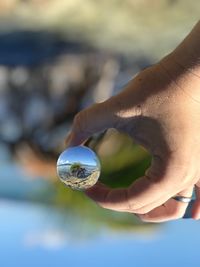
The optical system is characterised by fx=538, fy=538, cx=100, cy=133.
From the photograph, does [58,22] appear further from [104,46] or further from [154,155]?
[154,155]

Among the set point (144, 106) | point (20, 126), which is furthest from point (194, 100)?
point (20, 126)

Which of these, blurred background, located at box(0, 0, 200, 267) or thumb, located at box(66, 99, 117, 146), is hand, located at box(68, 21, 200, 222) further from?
blurred background, located at box(0, 0, 200, 267)

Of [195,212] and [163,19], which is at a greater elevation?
[163,19]

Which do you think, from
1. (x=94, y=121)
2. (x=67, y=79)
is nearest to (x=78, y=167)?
(x=94, y=121)

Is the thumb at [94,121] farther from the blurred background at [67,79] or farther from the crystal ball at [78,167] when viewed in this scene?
the blurred background at [67,79]

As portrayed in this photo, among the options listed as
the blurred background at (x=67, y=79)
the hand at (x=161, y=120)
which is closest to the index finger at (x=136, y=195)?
the hand at (x=161, y=120)

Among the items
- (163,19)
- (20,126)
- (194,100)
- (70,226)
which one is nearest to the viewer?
(194,100)
